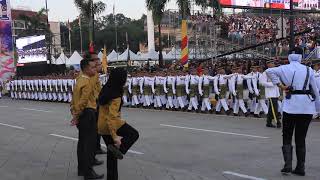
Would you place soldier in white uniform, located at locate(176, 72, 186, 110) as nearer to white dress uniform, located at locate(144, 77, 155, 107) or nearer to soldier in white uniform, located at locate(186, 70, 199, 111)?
soldier in white uniform, located at locate(186, 70, 199, 111)

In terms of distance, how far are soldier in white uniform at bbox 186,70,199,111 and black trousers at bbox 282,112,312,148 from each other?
477 inches

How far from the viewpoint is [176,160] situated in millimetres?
10008

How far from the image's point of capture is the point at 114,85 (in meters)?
6.91

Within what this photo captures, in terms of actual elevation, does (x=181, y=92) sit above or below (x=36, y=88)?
above

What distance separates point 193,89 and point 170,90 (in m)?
1.59

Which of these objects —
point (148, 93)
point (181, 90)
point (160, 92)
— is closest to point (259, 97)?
point (181, 90)

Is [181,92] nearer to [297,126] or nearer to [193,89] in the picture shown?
[193,89]

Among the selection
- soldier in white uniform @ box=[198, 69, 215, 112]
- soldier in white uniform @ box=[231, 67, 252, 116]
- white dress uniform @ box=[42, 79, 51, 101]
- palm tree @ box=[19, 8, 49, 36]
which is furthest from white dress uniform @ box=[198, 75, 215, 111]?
palm tree @ box=[19, 8, 49, 36]

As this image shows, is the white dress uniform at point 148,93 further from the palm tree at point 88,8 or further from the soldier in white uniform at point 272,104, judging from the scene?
the palm tree at point 88,8

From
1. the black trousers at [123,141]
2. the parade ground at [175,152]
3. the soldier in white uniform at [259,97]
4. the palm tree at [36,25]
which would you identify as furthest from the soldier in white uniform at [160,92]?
the palm tree at [36,25]

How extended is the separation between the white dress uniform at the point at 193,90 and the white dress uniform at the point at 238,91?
6.76 ft

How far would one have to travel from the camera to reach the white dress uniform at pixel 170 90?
21594 millimetres

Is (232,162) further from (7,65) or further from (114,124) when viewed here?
(7,65)

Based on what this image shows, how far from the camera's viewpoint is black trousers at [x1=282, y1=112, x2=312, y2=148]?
8086 mm
